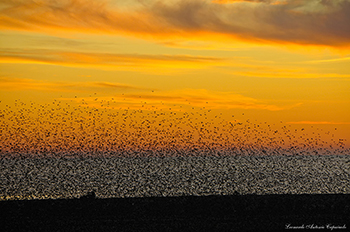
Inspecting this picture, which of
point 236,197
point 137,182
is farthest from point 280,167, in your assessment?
point 137,182

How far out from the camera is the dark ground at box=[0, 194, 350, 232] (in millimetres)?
16438

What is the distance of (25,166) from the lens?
2742 cm

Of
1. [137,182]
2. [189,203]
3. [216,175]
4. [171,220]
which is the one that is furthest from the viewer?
[216,175]

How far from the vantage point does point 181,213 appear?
58.9 feet

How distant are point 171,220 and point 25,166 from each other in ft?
48.1

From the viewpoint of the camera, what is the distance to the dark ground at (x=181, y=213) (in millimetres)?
Result: 16438

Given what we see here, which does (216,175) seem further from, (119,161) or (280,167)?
(119,161)

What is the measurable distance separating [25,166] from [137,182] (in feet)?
30.6

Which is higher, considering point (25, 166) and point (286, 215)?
point (286, 215)

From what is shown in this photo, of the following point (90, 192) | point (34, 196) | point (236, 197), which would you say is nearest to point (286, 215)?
point (236, 197)

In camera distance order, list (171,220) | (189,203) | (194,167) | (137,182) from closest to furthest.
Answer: (171,220) < (189,203) < (137,182) < (194,167)

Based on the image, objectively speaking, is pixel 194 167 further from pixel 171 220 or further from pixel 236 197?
pixel 171 220

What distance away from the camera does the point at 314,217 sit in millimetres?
17625

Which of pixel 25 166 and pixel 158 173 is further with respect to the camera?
pixel 25 166
